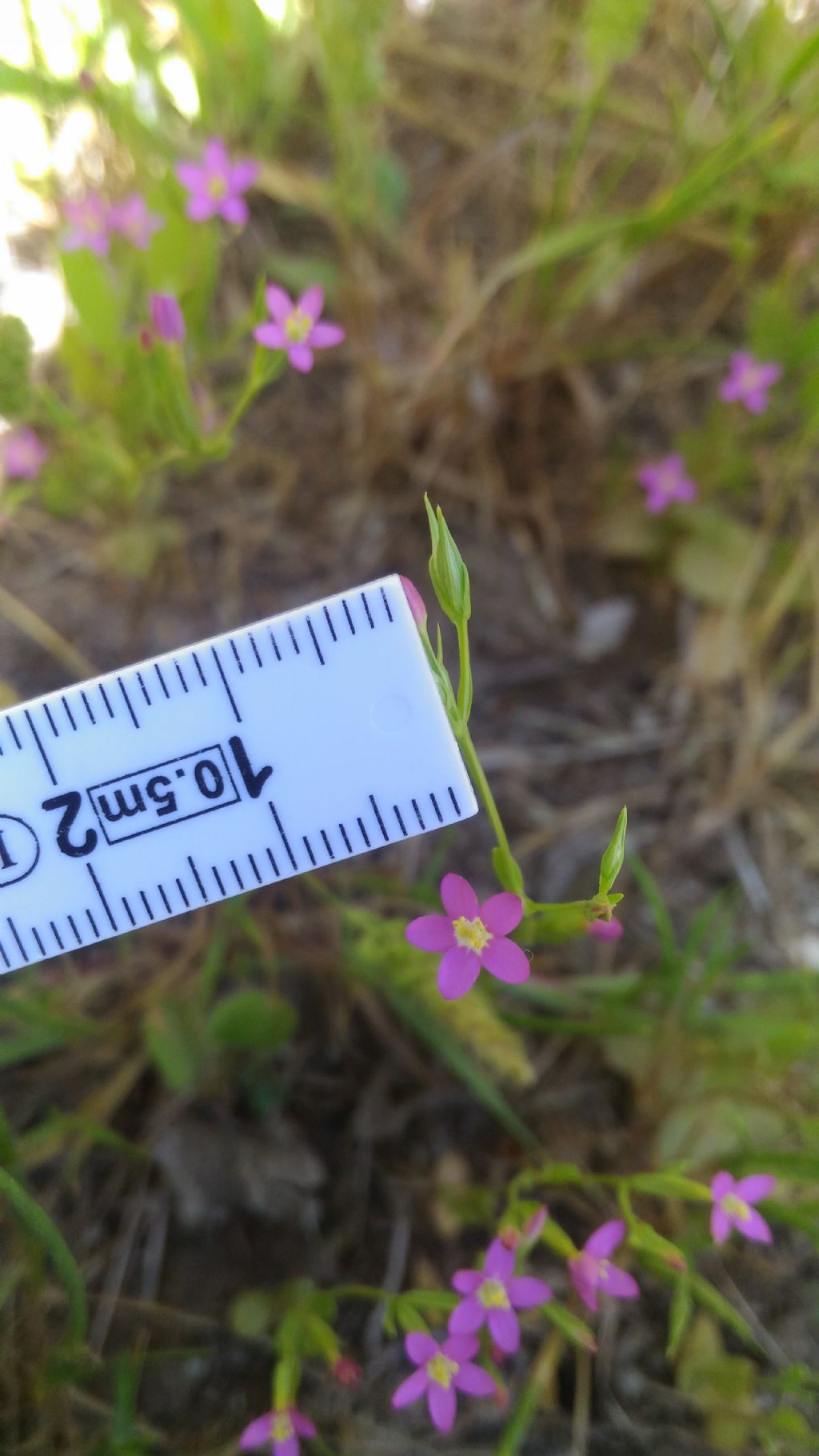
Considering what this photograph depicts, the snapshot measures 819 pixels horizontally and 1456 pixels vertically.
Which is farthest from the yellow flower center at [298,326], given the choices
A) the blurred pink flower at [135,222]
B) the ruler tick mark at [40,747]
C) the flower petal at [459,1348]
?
the flower petal at [459,1348]

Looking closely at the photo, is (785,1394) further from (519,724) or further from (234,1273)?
(519,724)

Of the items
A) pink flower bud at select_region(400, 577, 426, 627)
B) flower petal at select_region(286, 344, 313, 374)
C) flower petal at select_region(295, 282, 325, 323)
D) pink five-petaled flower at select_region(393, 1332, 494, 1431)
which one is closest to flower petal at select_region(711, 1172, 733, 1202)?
pink five-petaled flower at select_region(393, 1332, 494, 1431)

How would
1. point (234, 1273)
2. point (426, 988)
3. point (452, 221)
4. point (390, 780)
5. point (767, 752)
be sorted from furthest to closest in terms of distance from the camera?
1. point (452, 221)
2. point (767, 752)
3. point (234, 1273)
4. point (426, 988)
5. point (390, 780)

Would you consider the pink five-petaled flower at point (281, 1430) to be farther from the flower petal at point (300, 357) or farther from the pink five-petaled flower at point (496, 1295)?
the flower petal at point (300, 357)

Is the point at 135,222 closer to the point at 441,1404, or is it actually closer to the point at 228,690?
the point at 228,690

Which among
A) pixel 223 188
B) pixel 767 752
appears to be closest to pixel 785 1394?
pixel 767 752

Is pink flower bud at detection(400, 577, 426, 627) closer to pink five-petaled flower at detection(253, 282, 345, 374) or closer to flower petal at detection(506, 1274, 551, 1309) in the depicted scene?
pink five-petaled flower at detection(253, 282, 345, 374)
